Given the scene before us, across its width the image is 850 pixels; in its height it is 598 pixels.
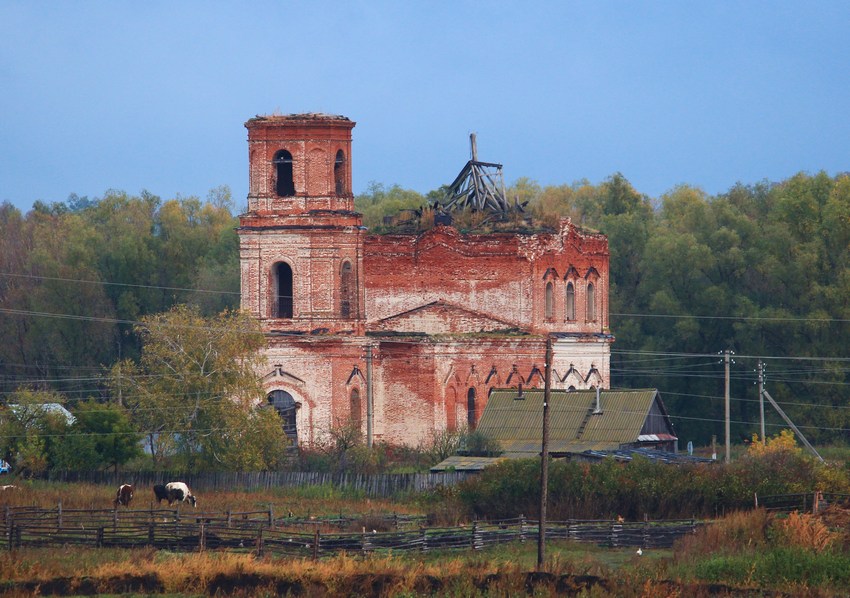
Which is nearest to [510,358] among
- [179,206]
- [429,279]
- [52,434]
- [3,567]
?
[429,279]

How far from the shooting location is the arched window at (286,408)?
5388 cm

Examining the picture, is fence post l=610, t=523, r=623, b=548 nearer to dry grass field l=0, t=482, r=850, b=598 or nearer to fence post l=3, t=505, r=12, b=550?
dry grass field l=0, t=482, r=850, b=598

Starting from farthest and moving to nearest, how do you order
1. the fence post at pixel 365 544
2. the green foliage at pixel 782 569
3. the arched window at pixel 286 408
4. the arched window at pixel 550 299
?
the arched window at pixel 550 299 < the arched window at pixel 286 408 < the fence post at pixel 365 544 < the green foliage at pixel 782 569

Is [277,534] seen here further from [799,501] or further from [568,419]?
[568,419]

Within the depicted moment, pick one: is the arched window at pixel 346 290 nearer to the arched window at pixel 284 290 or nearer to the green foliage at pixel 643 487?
the arched window at pixel 284 290

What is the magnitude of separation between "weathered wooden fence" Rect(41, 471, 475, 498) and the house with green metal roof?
130cm

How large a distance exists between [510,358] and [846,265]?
17.9m

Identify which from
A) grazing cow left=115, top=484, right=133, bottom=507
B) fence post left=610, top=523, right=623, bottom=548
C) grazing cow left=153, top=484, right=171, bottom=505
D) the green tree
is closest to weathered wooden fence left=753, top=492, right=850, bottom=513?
fence post left=610, top=523, right=623, bottom=548

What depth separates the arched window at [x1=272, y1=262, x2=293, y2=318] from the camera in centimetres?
5584

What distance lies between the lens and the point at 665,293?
2837 inches

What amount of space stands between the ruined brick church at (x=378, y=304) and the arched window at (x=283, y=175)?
45 millimetres

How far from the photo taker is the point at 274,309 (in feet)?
181

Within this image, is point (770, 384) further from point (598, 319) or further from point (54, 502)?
point (54, 502)

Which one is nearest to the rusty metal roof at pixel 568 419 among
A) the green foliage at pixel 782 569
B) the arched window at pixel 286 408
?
the arched window at pixel 286 408
